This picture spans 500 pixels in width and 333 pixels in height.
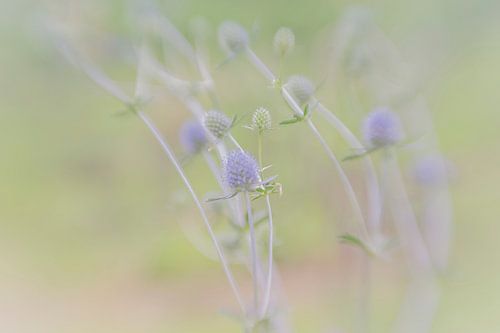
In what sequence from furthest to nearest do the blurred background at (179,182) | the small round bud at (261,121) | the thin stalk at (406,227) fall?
the blurred background at (179,182)
the thin stalk at (406,227)
the small round bud at (261,121)

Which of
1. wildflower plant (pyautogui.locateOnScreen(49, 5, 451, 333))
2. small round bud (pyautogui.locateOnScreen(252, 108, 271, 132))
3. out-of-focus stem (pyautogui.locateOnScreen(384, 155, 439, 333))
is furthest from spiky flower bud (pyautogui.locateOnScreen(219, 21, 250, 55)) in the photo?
out-of-focus stem (pyautogui.locateOnScreen(384, 155, 439, 333))

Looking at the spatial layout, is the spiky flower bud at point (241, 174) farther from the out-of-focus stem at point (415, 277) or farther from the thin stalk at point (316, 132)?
the out-of-focus stem at point (415, 277)

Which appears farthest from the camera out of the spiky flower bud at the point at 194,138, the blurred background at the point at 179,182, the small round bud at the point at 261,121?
the blurred background at the point at 179,182

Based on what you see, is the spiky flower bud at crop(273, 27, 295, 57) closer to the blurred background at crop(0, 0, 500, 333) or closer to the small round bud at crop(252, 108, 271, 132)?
the small round bud at crop(252, 108, 271, 132)

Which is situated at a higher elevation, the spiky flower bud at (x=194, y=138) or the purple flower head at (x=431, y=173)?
the spiky flower bud at (x=194, y=138)

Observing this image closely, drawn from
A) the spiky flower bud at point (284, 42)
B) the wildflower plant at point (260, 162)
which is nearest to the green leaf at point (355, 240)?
the wildflower plant at point (260, 162)

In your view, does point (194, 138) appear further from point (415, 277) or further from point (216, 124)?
point (415, 277)

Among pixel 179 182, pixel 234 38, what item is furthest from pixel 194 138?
pixel 179 182
